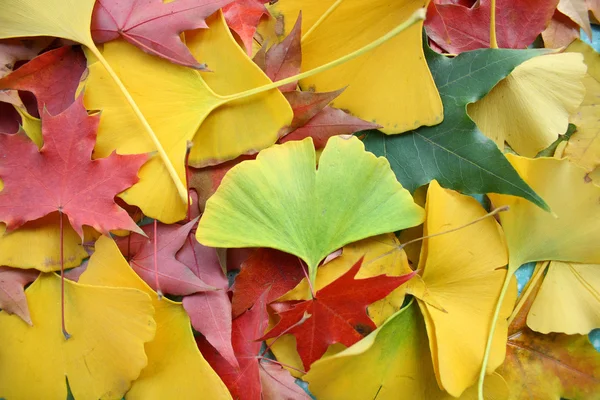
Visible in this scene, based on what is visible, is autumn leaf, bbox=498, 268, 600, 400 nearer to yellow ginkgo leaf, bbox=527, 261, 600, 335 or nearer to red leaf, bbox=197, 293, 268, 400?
yellow ginkgo leaf, bbox=527, 261, 600, 335

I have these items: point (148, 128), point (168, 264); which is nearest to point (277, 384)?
point (168, 264)

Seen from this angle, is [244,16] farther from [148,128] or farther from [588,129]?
[588,129]

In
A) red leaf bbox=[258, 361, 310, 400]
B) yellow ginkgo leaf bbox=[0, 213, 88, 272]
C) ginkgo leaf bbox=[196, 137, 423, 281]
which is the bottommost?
red leaf bbox=[258, 361, 310, 400]

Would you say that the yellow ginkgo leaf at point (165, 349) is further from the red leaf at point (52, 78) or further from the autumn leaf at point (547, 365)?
the autumn leaf at point (547, 365)

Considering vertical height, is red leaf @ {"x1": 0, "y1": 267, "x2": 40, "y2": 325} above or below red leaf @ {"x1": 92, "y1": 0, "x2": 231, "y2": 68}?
below

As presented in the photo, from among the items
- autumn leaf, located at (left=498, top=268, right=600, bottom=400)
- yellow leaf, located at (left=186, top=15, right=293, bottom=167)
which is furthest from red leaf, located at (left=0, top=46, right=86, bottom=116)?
autumn leaf, located at (left=498, top=268, right=600, bottom=400)
